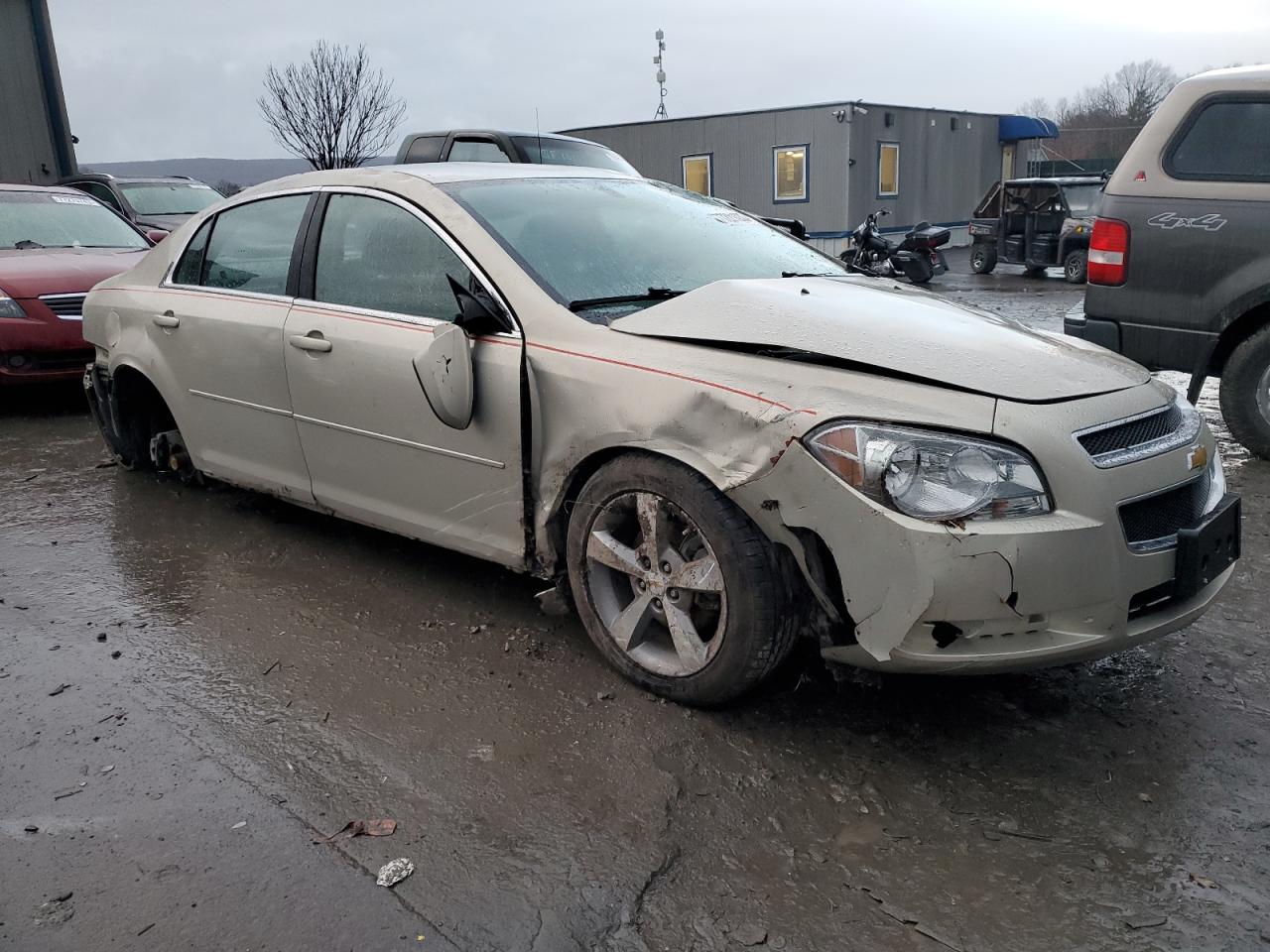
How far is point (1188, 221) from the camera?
5336mm

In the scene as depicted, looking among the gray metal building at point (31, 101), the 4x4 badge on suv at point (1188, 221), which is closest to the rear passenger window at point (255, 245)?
the 4x4 badge on suv at point (1188, 221)

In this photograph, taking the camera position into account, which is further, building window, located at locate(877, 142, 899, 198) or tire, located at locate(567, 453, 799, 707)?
building window, located at locate(877, 142, 899, 198)

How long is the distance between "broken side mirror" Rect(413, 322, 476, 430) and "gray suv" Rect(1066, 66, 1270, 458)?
3892 millimetres

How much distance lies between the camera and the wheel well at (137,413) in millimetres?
5012

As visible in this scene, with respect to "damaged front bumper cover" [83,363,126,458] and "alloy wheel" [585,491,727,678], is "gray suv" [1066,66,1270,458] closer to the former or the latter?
"alloy wheel" [585,491,727,678]

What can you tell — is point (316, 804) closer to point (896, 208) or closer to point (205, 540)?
point (205, 540)

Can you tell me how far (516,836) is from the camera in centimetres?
250

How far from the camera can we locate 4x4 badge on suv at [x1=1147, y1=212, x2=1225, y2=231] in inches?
207

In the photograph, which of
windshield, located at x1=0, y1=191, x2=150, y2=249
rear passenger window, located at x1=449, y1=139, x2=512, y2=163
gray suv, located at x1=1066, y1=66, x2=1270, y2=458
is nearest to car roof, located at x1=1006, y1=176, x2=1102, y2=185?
rear passenger window, located at x1=449, y1=139, x2=512, y2=163

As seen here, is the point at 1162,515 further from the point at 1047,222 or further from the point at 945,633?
the point at 1047,222

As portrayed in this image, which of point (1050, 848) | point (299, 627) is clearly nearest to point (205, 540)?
point (299, 627)

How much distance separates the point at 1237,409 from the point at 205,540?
5211 mm

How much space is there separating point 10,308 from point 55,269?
1.64 feet

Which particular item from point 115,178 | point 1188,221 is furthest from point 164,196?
point 1188,221
